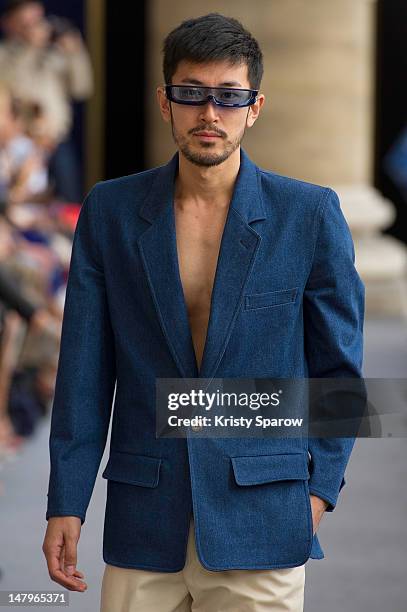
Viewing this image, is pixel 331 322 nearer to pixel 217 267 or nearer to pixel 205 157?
pixel 217 267

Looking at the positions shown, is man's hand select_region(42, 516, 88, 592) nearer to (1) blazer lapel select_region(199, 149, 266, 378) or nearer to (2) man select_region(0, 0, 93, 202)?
(1) blazer lapel select_region(199, 149, 266, 378)

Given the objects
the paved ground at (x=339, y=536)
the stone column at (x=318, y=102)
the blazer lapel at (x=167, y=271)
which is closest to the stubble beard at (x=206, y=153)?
the blazer lapel at (x=167, y=271)

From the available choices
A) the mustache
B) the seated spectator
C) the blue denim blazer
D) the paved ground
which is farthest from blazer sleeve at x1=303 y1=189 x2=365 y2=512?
the seated spectator

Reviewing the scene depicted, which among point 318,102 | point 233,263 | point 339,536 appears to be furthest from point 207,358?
point 318,102

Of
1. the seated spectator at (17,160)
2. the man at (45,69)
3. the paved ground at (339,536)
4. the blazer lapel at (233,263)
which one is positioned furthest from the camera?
the man at (45,69)

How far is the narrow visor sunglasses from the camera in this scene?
2.44 metres

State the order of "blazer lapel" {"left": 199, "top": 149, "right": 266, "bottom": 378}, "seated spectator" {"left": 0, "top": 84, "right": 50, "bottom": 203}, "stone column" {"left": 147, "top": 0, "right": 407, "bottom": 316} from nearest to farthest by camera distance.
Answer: "blazer lapel" {"left": 199, "top": 149, "right": 266, "bottom": 378}, "seated spectator" {"left": 0, "top": 84, "right": 50, "bottom": 203}, "stone column" {"left": 147, "top": 0, "right": 407, "bottom": 316}

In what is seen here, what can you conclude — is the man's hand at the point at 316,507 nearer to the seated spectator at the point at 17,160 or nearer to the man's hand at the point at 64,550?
the man's hand at the point at 64,550

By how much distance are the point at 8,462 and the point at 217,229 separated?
4.25m

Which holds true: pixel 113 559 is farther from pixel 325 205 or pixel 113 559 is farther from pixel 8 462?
pixel 8 462

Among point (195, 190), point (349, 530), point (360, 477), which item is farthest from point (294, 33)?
point (195, 190)

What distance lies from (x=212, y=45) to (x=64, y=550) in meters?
0.89

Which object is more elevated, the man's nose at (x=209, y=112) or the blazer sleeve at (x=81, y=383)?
the man's nose at (x=209, y=112)

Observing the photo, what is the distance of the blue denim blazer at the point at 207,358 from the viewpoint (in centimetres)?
245
